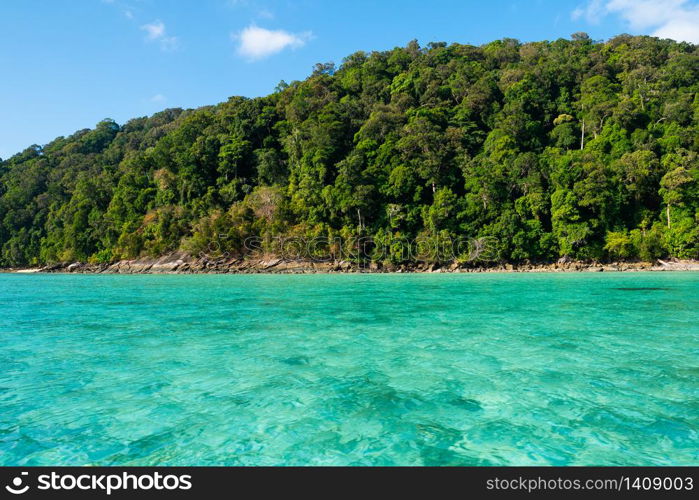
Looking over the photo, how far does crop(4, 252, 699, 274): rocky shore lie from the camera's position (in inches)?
1459

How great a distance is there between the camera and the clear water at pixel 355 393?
12.5ft

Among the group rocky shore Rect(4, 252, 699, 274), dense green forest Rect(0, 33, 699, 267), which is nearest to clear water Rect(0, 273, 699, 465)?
rocky shore Rect(4, 252, 699, 274)

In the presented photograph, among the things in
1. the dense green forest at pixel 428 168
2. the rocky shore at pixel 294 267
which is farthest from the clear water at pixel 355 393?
the dense green forest at pixel 428 168

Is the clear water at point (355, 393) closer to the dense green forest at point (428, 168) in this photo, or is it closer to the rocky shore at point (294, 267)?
the rocky shore at point (294, 267)

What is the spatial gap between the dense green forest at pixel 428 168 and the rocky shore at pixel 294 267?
4.13 ft

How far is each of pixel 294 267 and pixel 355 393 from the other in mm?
41528

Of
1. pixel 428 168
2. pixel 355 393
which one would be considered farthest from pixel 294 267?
pixel 355 393

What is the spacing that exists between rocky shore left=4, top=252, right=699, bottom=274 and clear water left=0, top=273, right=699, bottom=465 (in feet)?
100.0

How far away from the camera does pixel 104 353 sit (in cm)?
772

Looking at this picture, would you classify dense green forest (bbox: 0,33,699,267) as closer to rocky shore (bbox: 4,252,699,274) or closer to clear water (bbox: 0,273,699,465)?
rocky shore (bbox: 4,252,699,274)

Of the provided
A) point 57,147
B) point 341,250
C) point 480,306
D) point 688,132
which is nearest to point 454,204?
point 341,250

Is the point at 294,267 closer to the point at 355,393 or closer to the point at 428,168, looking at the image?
the point at 428,168

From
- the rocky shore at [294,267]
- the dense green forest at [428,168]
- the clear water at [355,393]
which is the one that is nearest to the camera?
the clear water at [355,393]
